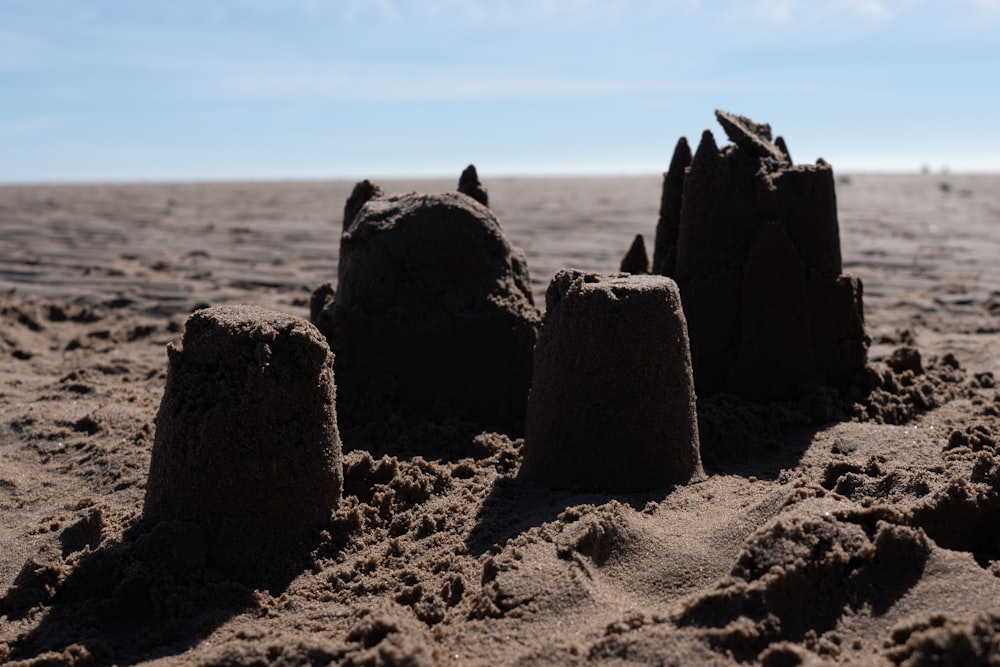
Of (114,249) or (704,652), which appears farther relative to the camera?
(114,249)

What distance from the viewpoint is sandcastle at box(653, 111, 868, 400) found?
4.23 metres

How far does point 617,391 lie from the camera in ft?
10.6

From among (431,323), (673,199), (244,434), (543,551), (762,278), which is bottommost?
(543,551)

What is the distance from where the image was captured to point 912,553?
2.51 metres

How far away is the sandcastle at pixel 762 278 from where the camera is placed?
423cm

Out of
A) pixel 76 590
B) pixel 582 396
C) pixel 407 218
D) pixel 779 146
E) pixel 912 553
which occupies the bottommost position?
Answer: pixel 76 590

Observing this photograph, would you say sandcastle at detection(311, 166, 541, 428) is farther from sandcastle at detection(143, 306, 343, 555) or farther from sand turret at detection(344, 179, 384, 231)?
sandcastle at detection(143, 306, 343, 555)

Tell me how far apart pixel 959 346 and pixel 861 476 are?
3258 mm

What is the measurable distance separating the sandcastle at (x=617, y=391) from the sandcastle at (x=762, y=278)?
1043 millimetres

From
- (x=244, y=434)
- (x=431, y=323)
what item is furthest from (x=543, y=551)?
(x=431, y=323)

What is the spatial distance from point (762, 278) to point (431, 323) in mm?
1440

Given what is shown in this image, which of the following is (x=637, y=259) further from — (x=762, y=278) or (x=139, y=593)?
(x=139, y=593)

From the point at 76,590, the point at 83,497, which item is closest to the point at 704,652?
the point at 76,590

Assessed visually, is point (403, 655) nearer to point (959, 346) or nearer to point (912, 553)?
point (912, 553)
